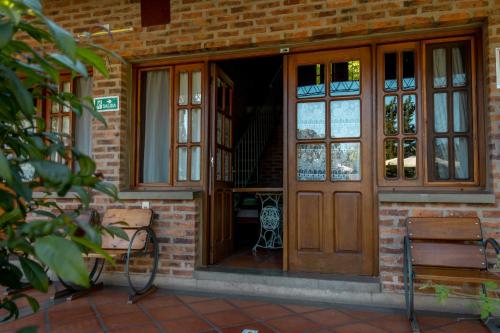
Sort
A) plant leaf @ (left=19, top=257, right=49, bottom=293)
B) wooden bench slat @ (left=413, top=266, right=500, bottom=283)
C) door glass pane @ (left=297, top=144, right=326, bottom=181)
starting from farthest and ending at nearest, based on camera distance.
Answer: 1. door glass pane @ (left=297, top=144, right=326, bottom=181)
2. wooden bench slat @ (left=413, top=266, right=500, bottom=283)
3. plant leaf @ (left=19, top=257, right=49, bottom=293)

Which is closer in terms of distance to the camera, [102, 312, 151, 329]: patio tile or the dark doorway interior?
[102, 312, 151, 329]: patio tile

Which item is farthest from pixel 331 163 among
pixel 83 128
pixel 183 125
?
pixel 83 128

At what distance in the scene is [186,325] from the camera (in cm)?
276

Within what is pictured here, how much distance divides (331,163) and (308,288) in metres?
1.15

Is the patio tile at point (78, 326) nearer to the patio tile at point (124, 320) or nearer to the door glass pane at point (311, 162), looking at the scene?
the patio tile at point (124, 320)

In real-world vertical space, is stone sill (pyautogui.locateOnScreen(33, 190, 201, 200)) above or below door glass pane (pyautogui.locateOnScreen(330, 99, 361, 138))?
below

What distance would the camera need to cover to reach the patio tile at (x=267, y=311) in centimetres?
293

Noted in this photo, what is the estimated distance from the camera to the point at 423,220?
9.96 feet

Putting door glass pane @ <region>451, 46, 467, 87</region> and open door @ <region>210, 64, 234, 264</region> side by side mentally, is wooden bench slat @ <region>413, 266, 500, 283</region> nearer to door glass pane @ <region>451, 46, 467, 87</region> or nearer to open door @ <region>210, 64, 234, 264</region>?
door glass pane @ <region>451, 46, 467, 87</region>

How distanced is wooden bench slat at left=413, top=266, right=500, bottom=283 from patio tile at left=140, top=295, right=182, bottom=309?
195 cm

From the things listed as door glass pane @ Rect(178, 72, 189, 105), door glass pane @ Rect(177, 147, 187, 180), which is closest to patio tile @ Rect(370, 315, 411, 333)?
door glass pane @ Rect(177, 147, 187, 180)

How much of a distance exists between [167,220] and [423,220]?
7.64 feet

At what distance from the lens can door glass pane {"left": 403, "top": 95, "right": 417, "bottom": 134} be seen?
11.0 feet

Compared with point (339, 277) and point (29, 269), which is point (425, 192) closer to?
point (339, 277)
